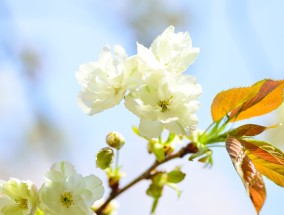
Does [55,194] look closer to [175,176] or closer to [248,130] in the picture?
[175,176]

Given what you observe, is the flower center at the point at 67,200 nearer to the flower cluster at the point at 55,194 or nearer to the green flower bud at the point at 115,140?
the flower cluster at the point at 55,194

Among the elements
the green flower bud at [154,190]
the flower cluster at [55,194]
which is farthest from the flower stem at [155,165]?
the flower cluster at [55,194]

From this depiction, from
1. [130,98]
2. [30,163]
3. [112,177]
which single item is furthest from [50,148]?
[130,98]

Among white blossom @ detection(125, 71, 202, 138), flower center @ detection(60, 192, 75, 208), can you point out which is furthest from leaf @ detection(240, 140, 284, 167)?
flower center @ detection(60, 192, 75, 208)

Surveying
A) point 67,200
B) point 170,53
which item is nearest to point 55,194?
point 67,200

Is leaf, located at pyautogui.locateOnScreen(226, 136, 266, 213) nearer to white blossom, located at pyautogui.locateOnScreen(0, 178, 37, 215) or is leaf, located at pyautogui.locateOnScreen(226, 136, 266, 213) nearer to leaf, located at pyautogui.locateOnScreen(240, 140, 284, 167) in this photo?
leaf, located at pyautogui.locateOnScreen(240, 140, 284, 167)

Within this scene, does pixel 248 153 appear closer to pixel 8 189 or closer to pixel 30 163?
pixel 8 189
